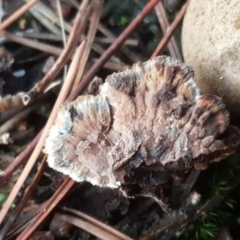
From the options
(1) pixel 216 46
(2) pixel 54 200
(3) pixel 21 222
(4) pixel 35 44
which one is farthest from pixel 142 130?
(4) pixel 35 44

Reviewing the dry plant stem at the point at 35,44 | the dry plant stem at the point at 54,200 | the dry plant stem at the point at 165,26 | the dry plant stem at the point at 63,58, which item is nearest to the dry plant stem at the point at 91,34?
the dry plant stem at the point at 63,58

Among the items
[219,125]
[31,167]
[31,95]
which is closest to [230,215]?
[219,125]

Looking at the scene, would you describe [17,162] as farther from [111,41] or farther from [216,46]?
[216,46]

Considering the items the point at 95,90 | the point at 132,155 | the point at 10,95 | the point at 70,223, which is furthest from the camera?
the point at 10,95

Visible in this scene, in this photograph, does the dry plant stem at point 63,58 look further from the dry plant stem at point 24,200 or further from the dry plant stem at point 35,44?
the dry plant stem at point 24,200

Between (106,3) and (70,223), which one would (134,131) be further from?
(106,3)

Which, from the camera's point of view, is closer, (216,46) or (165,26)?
(216,46)

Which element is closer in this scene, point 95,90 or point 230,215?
point 95,90
